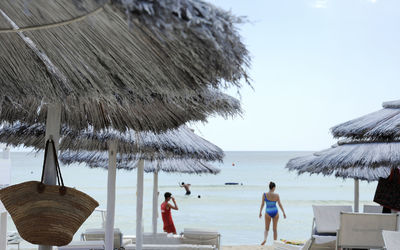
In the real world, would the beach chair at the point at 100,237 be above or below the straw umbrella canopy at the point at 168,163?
below

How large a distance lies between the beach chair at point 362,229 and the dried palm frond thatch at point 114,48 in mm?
5104

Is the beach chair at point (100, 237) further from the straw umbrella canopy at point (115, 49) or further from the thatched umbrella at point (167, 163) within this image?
the straw umbrella canopy at point (115, 49)

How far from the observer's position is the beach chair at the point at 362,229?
279 inches

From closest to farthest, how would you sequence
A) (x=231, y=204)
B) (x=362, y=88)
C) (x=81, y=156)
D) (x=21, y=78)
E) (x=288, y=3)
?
→ (x=21, y=78) → (x=81, y=156) → (x=231, y=204) → (x=288, y=3) → (x=362, y=88)

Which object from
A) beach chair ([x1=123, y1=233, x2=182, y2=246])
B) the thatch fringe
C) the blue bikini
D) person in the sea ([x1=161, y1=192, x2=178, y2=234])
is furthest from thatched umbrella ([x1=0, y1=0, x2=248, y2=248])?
the blue bikini

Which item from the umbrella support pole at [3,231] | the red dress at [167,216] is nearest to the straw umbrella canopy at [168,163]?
the red dress at [167,216]

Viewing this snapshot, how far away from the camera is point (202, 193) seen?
1681 inches

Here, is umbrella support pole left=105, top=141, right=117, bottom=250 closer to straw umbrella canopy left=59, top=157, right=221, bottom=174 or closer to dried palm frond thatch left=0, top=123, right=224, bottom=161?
dried palm frond thatch left=0, top=123, right=224, bottom=161

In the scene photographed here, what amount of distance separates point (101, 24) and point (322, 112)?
2215 inches

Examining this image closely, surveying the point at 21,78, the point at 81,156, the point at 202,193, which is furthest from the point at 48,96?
the point at 202,193

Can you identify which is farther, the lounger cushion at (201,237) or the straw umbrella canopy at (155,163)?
the straw umbrella canopy at (155,163)

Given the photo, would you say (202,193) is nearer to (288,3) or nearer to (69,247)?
(288,3)

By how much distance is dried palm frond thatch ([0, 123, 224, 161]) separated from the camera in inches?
213

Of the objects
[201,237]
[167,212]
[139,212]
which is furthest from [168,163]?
[201,237]
